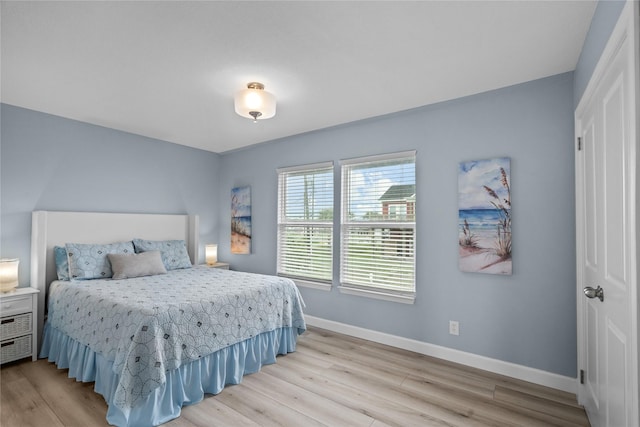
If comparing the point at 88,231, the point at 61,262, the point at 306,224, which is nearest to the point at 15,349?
the point at 61,262

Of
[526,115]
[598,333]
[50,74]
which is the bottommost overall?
[598,333]

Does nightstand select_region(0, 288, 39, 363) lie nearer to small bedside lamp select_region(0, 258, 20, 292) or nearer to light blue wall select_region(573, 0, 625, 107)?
small bedside lamp select_region(0, 258, 20, 292)

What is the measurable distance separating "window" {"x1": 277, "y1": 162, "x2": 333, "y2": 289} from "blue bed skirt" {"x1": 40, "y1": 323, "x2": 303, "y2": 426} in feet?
3.48

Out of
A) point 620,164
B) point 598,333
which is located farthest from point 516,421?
point 620,164

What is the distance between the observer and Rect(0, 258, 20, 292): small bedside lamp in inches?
113

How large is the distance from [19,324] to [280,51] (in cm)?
335

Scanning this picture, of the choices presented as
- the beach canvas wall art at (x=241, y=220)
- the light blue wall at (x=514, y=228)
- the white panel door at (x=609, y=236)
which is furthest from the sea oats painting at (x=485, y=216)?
the beach canvas wall art at (x=241, y=220)

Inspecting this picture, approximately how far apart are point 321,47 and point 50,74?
2199 mm

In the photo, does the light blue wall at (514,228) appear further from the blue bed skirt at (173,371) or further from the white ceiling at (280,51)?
the blue bed skirt at (173,371)

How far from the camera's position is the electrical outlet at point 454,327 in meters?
2.96

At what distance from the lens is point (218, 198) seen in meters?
5.21

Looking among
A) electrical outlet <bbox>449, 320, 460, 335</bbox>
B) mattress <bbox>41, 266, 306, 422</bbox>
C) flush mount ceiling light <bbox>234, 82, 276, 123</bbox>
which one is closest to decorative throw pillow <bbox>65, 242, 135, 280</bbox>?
mattress <bbox>41, 266, 306, 422</bbox>

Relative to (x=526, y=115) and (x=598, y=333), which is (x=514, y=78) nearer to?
(x=526, y=115)

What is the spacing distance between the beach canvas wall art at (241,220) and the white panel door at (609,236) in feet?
12.6
